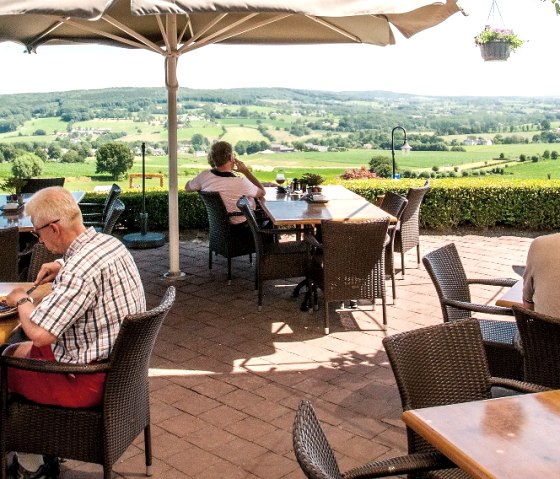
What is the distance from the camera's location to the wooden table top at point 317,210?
221 inches

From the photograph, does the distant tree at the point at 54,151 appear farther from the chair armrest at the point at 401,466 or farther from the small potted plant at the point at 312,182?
the chair armrest at the point at 401,466

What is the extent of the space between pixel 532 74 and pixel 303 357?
16965mm

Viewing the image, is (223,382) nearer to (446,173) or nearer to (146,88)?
(446,173)

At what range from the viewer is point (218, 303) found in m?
6.14

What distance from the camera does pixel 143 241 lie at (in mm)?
8117

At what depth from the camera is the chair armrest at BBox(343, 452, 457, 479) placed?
2.15 meters

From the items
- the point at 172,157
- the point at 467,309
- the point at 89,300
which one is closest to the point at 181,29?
the point at 172,157

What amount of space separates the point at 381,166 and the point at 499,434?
10.2m

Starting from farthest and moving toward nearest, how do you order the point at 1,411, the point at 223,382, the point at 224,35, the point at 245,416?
1. the point at 224,35
2. the point at 223,382
3. the point at 245,416
4. the point at 1,411

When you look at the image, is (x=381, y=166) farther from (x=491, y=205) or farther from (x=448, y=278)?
(x=448, y=278)

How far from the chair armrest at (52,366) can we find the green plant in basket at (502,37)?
23.1 feet

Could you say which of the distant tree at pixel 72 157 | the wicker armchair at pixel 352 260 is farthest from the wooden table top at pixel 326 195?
the distant tree at pixel 72 157

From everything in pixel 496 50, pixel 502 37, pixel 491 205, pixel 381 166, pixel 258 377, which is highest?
pixel 502 37

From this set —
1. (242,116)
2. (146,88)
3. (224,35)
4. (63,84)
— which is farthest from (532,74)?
(224,35)
